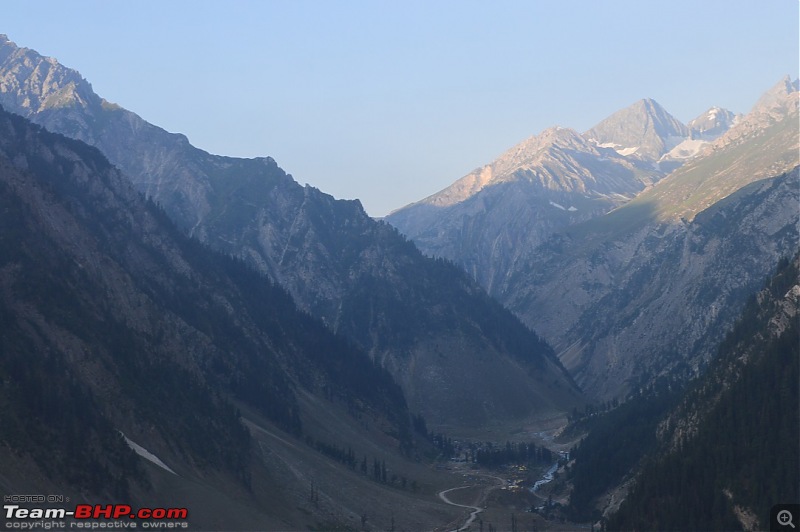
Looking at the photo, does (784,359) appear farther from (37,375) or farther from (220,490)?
(37,375)

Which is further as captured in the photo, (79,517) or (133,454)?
(133,454)

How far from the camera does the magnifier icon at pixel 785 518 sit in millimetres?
116375

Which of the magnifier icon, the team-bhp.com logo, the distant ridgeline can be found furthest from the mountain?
the team-bhp.com logo

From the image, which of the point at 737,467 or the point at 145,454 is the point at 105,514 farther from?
the point at 737,467

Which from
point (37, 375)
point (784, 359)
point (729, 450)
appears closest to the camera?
point (37, 375)

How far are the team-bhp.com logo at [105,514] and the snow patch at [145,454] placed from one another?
745 inches

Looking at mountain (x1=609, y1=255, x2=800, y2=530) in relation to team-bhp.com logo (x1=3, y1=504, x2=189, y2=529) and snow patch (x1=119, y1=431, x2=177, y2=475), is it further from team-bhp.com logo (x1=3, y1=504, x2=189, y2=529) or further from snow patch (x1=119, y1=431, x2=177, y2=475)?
snow patch (x1=119, y1=431, x2=177, y2=475)

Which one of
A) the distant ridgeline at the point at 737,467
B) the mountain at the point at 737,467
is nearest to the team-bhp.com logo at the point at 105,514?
the distant ridgeline at the point at 737,467

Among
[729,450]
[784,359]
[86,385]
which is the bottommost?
[729,450]

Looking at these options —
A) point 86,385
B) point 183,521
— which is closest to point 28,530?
point 183,521

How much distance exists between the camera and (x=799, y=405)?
180 m

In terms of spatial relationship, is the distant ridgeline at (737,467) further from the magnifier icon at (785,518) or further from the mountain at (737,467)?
the magnifier icon at (785,518)

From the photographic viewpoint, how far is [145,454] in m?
183

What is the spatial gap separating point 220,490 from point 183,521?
30682 millimetres
